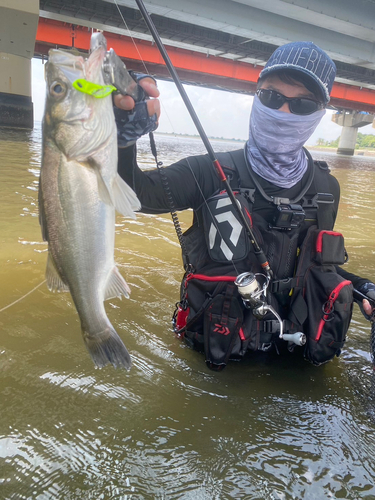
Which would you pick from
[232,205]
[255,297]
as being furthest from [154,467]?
[232,205]

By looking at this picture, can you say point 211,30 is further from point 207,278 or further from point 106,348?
point 106,348

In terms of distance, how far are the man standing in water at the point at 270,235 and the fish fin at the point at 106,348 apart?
0.88 m

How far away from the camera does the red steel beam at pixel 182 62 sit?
2345 cm

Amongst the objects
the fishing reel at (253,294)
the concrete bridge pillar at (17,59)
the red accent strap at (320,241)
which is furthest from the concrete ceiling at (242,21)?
the fishing reel at (253,294)

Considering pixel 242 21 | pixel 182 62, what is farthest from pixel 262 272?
pixel 182 62

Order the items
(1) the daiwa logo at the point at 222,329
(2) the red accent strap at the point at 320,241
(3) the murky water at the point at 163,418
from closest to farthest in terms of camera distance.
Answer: (3) the murky water at the point at 163,418, (1) the daiwa logo at the point at 222,329, (2) the red accent strap at the point at 320,241

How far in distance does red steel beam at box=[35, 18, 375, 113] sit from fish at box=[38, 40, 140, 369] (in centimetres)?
2124

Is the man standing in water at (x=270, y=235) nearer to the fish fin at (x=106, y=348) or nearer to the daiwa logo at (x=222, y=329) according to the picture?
the daiwa logo at (x=222, y=329)

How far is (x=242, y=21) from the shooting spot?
65.5 ft

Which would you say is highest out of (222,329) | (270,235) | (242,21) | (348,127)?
(242,21)

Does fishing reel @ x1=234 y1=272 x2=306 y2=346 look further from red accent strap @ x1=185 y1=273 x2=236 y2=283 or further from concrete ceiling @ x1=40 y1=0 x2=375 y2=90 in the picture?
concrete ceiling @ x1=40 y1=0 x2=375 y2=90

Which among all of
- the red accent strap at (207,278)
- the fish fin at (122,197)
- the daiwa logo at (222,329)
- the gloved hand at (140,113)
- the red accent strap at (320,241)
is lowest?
the daiwa logo at (222,329)

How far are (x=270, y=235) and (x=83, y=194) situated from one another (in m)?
1.61

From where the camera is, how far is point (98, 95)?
1572mm
